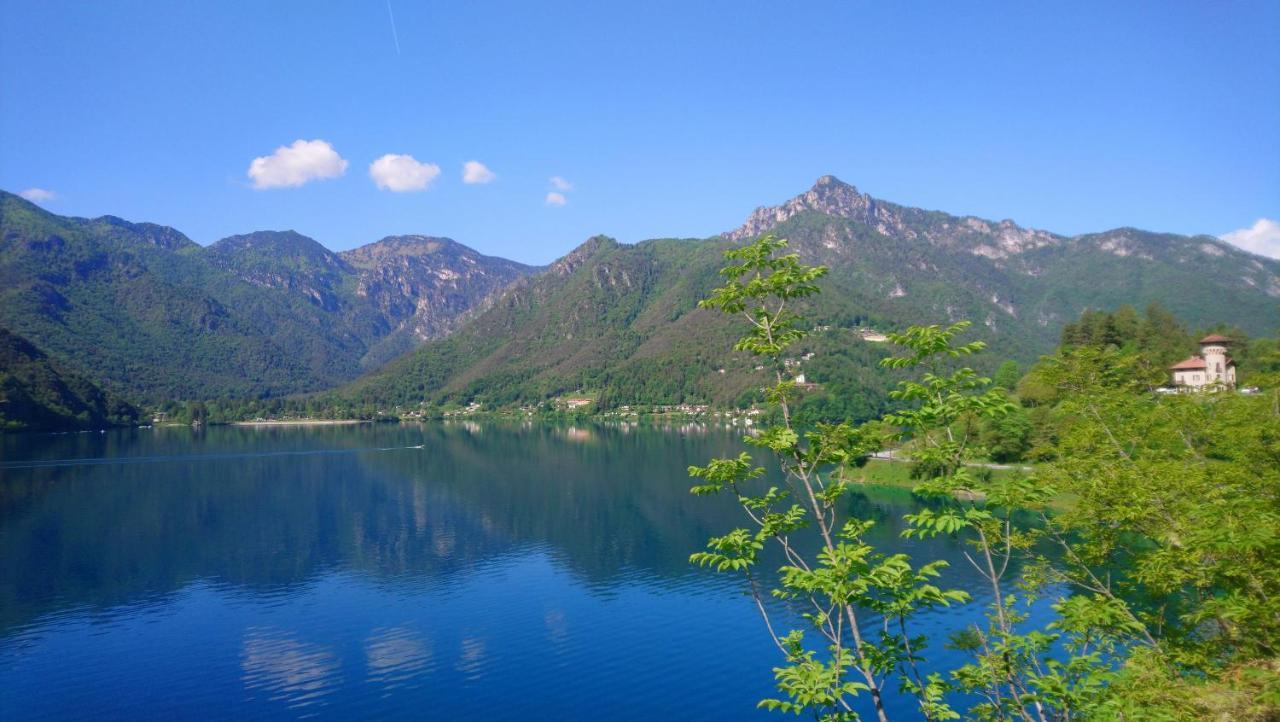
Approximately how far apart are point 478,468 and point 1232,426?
10054 centimetres

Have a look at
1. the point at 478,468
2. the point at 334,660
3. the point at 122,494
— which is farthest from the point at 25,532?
the point at 478,468

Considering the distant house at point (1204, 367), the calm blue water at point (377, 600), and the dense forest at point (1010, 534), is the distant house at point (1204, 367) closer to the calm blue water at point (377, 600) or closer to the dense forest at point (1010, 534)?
the calm blue water at point (377, 600)

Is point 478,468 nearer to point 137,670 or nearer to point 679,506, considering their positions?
point 679,506

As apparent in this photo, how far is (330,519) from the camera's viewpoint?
69312mm

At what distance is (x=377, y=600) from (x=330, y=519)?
30.0 m

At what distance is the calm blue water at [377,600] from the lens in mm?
28906

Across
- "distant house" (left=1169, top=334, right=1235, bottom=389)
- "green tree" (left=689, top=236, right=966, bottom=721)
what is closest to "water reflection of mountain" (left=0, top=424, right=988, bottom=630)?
"distant house" (left=1169, top=334, right=1235, bottom=389)

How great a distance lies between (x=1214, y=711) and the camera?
9477 mm

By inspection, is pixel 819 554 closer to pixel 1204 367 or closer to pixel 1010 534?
pixel 1010 534

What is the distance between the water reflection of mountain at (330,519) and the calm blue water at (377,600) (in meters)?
0.36

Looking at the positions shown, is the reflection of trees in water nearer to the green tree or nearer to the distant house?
the green tree

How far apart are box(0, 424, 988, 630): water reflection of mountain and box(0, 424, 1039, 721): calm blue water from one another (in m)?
0.36

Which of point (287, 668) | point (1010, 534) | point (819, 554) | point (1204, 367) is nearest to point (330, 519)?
point (287, 668)

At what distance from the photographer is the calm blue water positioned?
94.8ft
